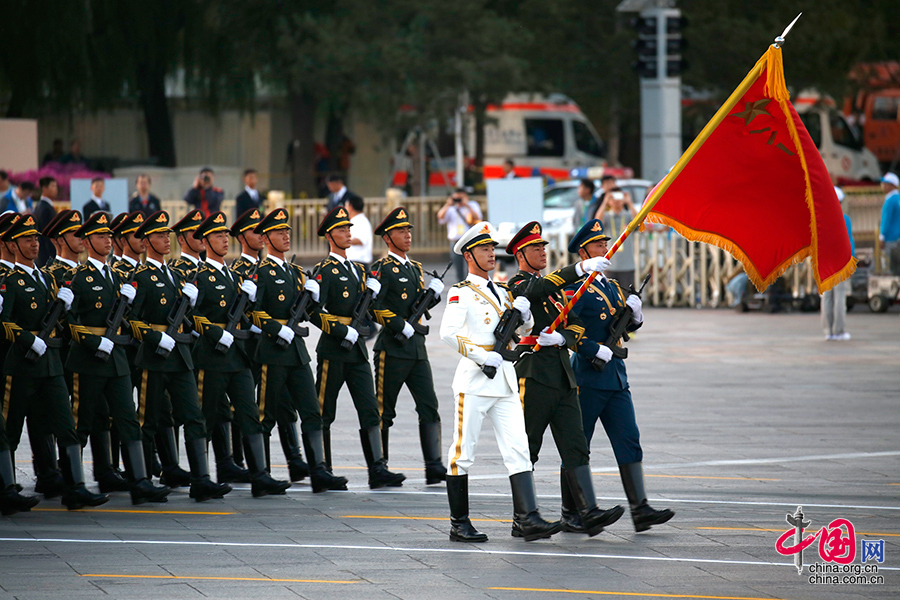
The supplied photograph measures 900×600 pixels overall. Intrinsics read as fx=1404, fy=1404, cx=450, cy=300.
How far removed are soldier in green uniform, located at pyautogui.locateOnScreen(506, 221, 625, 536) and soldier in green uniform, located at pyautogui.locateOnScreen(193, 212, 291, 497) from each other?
227 centimetres

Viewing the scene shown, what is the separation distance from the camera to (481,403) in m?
8.35

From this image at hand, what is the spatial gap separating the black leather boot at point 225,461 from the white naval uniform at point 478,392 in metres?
2.60

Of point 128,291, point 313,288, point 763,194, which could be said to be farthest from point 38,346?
point 763,194

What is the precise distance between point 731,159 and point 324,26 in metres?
23.3

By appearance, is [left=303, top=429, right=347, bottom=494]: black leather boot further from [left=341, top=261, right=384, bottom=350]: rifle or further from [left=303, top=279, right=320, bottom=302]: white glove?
[left=303, top=279, right=320, bottom=302]: white glove

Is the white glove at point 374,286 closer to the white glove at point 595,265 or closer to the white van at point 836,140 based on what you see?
the white glove at point 595,265


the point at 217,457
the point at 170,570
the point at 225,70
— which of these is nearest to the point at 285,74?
the point at 225,70

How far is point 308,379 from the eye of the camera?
1015 cm

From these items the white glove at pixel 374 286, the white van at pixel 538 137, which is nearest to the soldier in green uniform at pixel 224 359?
the white glove at pixel 374 286

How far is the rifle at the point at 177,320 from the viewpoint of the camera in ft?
32.0

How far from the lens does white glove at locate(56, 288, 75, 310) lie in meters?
9.46

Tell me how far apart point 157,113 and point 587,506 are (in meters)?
28.5

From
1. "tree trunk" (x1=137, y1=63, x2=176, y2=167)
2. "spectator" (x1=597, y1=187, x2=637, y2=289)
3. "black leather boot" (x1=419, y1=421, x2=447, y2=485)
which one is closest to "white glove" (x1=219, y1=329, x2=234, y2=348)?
"black leather boot" (x1=419, y1=421, x2=447, y2=485)

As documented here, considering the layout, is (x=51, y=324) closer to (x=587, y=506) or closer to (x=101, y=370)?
(x=101, y=370)
